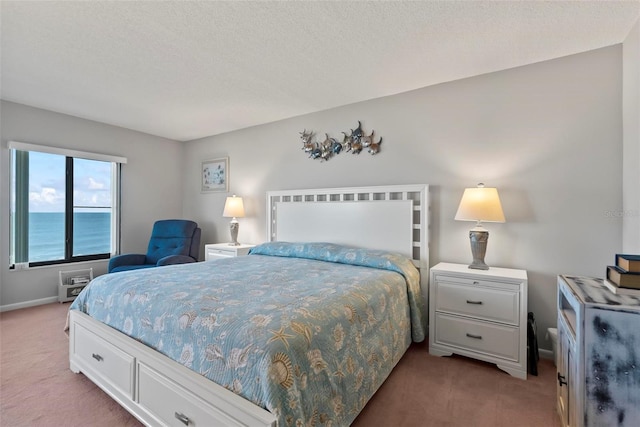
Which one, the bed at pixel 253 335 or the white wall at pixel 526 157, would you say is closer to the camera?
the bed at pixel 253 335

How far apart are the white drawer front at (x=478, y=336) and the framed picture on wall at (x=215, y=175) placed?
3.49 meters

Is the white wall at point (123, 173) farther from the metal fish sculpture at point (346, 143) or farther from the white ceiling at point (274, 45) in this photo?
the metal fish sculpture at point (346, 143)

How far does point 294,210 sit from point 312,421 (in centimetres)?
257

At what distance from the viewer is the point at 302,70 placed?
2.48m

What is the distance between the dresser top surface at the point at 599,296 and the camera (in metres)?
1.18

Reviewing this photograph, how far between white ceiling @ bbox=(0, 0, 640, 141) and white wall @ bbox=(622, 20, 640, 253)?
6.0 inches

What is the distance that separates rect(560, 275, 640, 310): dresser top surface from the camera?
3.87ft

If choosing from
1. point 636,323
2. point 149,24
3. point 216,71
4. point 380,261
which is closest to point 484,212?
point 380,261

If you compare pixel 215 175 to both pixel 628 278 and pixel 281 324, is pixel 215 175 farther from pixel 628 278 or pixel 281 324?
pixel 628 278

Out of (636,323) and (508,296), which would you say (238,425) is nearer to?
(636,323)

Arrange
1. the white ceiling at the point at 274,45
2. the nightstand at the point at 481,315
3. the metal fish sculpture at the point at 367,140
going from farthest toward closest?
the metal fish sculpture at the point at 367,140 < the nightstand at the point at 481,315 < the white ceiling at the point at 274,45

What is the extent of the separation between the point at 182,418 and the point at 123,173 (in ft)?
13.3

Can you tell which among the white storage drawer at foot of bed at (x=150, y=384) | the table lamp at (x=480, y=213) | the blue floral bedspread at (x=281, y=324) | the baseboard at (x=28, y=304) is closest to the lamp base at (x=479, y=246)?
the table lamp at (x=480, y=213)

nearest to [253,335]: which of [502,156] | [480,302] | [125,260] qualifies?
[480,302]
